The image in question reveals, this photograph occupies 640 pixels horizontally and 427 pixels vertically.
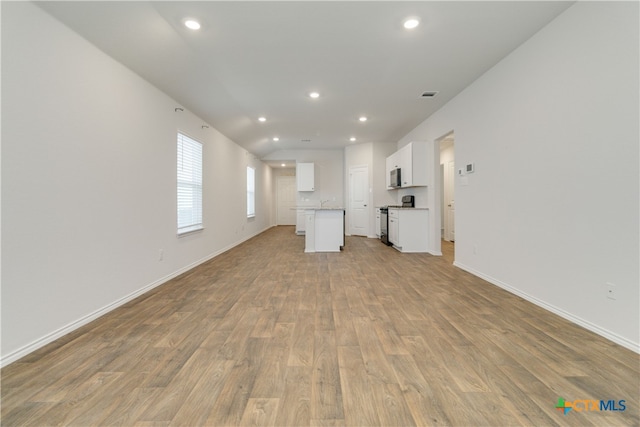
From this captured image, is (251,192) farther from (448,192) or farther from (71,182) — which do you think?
(71,182)

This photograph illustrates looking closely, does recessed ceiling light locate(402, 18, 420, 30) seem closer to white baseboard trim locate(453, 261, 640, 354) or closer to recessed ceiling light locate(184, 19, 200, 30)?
recessed ceiling light locate(184, 19, 200, 30)

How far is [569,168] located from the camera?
2.35m

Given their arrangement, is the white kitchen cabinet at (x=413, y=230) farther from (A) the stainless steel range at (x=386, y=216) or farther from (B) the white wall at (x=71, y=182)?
(B) the white wall at (x=71, y=182)

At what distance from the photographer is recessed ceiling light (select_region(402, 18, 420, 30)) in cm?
244

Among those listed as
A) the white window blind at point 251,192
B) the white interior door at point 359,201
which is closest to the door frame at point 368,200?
the white interior door at point 359,201

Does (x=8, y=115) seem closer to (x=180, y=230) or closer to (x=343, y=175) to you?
(x=180, y=230)

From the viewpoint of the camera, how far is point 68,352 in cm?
189

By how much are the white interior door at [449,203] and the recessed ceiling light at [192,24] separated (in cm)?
660

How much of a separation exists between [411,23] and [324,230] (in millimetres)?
4015

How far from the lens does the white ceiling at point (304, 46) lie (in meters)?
2.27

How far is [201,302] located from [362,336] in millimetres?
1735

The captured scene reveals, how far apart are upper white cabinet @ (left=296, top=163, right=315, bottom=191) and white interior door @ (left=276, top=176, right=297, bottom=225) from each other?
2.87 m

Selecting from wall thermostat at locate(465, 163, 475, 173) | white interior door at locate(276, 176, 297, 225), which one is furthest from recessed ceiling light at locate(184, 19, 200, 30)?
white interior door at locate(276, 176, 297, 225)

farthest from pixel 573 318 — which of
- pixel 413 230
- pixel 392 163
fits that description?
pixel 392 163
